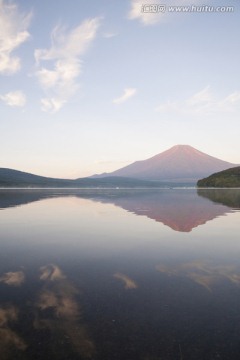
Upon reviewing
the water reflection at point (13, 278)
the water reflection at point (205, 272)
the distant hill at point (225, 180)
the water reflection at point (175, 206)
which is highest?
the distant hill at point (225, 180)

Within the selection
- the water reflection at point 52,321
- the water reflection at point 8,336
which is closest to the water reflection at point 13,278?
the water reflection at point 52,321

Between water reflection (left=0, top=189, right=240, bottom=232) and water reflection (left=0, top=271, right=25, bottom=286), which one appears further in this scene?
water reflection (left=0, top=189, right=240, bottom=232)

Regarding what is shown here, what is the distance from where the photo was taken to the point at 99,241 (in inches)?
584

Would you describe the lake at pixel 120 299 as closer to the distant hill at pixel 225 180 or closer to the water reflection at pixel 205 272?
the water reflection at pixel 205 272

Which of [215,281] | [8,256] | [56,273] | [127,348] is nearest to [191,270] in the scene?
[215,281]

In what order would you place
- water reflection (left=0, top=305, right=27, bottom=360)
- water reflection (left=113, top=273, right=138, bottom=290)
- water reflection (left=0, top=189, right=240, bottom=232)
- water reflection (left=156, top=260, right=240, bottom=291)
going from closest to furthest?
water reflection (left=0, top=305, right=27, bottom=360), water reflection (left=113, top=273, right=138, bottom=290), water reflection (left=156, top=260, right=240, bottom=291), water reflection (left=0, top=189, right=240, bottom=232)

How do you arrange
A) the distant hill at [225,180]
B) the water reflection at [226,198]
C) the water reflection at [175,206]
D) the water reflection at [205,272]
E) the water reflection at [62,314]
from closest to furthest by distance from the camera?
the water reflection at [62,314]
the water reflection at [205,272]
the water reflection at [175,206]
the water reflection at [226,198]
the distant hill at [225,180]

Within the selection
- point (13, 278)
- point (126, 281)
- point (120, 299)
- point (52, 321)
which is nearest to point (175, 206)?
point (126, 281)

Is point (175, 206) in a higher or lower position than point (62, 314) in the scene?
higher

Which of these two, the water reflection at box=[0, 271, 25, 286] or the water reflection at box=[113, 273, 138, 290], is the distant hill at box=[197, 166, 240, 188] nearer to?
the water reflection at box=[113, 273, 138, 290]

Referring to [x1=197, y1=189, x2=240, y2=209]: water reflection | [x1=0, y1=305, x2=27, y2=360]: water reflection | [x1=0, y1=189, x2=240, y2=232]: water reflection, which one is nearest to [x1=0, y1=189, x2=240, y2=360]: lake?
[x1=0, y1=305, x2=27, y2=360]: water reflection

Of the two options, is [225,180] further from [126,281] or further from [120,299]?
[120,299]

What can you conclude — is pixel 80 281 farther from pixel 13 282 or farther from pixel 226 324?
pixel 226 324

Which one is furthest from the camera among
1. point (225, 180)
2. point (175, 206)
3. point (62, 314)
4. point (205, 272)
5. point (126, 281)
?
point (225, 180)
